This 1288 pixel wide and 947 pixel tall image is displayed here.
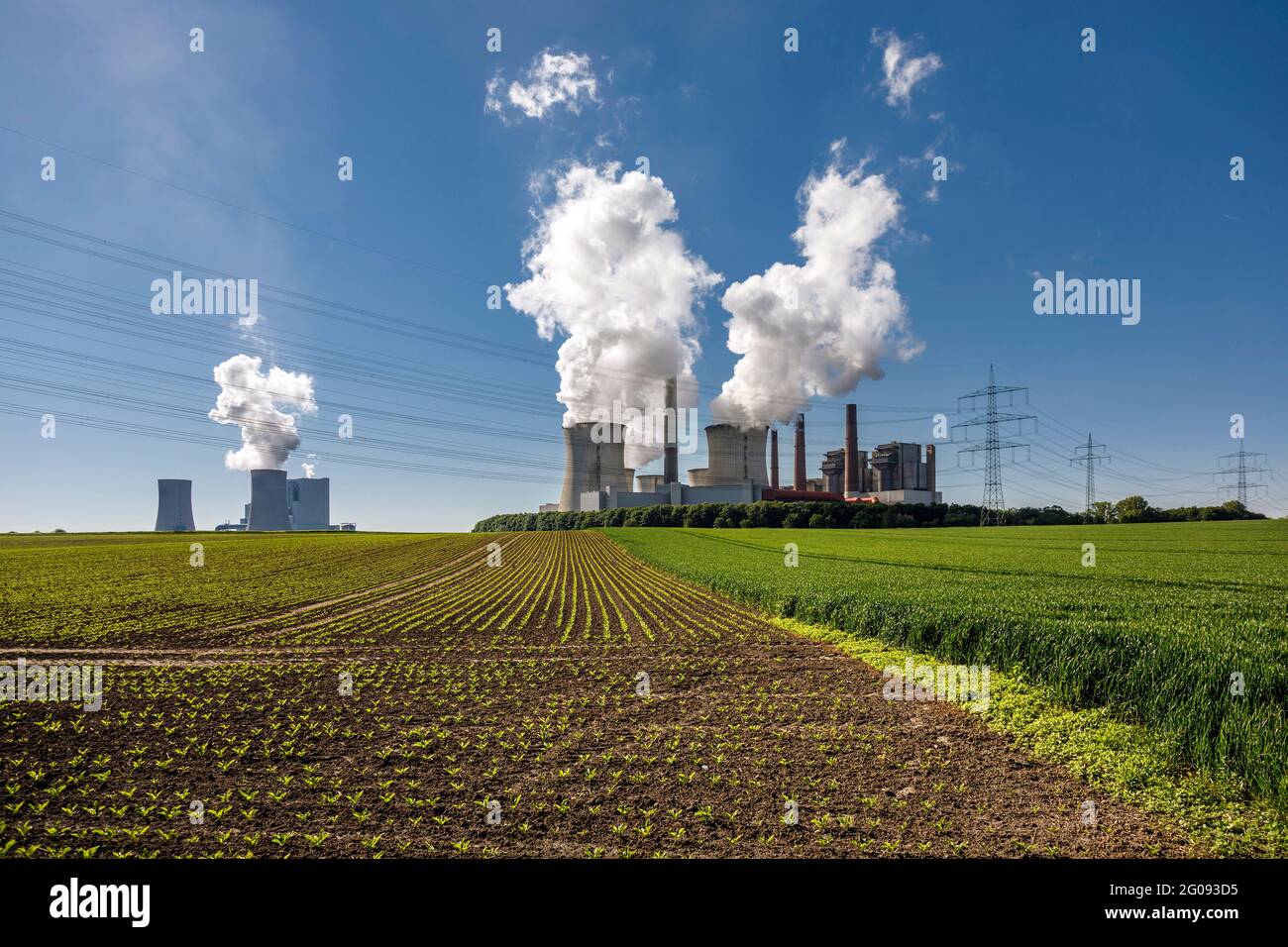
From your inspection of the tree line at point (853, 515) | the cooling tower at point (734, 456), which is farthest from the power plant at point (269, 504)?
the cooling tower at point (734, 456)

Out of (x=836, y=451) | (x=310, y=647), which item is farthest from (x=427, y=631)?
(x=836, y=451)

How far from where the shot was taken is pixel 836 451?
116 meters

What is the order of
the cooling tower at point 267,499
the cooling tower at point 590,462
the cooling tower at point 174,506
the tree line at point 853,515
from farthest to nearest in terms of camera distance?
1. the cooling tower at point 174,506
2. the cooling tower at point 267,499
3. the cooling tower at point 590,462
4. the tree line at point 853,515

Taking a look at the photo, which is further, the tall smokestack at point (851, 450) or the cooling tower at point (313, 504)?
the cooling tower at point (313, 504)

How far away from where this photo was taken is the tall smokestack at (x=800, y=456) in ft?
304

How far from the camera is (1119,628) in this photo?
9375 millimetres

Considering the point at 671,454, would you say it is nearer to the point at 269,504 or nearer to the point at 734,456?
the point at 734,456

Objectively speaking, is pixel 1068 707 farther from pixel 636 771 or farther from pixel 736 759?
pixel 636 771

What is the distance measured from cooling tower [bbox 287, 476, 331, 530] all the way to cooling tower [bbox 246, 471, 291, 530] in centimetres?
4416

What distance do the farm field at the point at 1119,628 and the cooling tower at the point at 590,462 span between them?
180ft

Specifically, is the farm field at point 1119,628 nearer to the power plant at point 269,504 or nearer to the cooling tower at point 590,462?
the cooling tower at point 590,462

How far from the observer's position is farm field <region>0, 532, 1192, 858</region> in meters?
5.10
